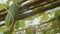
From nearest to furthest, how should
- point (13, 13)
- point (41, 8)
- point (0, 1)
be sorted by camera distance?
point (13, 13), point (41, 8), point (0, 1)

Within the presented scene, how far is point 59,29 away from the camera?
3.28 ft

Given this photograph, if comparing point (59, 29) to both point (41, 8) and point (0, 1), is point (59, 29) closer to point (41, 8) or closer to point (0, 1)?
point (41, 8)

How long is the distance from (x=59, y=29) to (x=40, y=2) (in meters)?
0.31

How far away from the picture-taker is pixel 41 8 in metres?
0.78

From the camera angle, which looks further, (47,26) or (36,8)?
(47,26)

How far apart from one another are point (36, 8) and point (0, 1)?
0.27 metres

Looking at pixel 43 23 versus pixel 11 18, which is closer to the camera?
pixel 11 18

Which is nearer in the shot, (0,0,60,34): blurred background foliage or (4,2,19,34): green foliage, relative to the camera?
(4,2,19,34): green foliage

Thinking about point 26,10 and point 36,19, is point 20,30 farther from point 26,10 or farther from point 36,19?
point 26,10

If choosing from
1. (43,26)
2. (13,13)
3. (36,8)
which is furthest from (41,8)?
(43,26)

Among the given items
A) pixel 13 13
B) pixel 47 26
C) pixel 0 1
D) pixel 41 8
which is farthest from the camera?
pixel 47 26

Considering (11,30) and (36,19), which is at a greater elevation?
(36,19)

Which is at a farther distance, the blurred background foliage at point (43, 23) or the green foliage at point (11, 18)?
the blurred background foliage at point (43, 23)

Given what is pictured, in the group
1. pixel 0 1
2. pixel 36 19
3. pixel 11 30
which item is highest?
pixel 0 1
